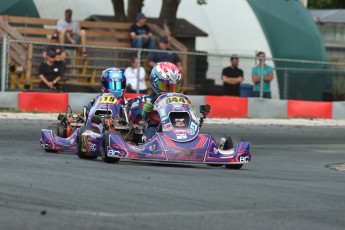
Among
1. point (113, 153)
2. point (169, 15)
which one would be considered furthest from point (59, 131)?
point (169, 15)

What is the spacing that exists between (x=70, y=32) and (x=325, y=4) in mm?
47116

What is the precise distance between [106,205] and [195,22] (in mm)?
22472

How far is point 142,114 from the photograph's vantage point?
42.1ft

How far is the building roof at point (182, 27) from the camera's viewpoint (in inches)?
1136

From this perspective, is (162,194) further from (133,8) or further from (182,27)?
(182,27)

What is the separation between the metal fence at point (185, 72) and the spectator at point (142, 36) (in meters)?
0.18

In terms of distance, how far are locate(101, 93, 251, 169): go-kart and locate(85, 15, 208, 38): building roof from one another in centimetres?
1665

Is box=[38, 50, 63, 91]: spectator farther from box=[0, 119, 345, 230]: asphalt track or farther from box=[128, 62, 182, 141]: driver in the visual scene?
box=[128, 62, 182, 141]: driver

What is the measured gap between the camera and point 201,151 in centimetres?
1195

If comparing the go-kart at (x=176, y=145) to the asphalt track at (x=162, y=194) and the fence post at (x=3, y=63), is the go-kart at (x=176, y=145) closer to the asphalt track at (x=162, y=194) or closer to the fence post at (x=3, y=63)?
the asphalt track at (x=162, y=194)

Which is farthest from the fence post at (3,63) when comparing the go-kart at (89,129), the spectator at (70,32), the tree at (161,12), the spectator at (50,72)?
the go-kart at (89,129)

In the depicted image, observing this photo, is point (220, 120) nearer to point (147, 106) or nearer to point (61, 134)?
point (61, 134)

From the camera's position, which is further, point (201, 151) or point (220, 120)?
point (220, 120)

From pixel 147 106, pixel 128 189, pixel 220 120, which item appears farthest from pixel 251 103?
pixel 128 189
